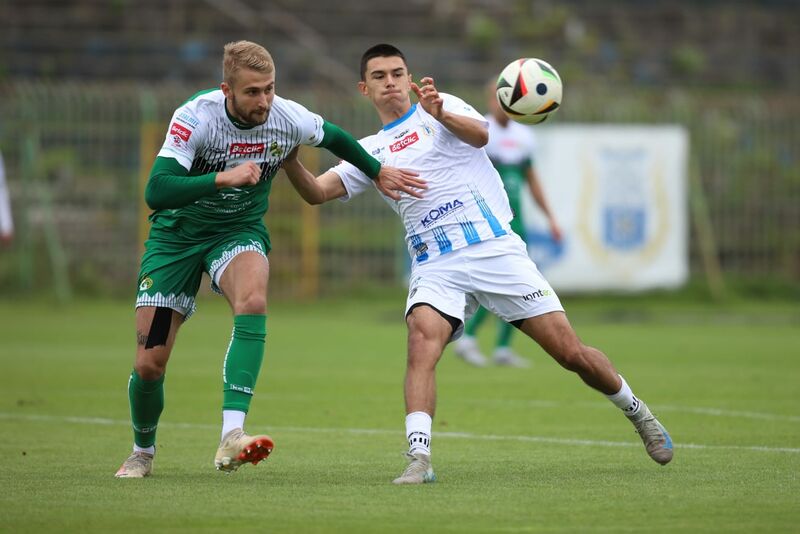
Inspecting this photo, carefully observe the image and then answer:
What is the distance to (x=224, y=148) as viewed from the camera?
25.2 ft

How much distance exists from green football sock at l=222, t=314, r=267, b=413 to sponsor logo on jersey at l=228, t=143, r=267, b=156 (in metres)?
0.91

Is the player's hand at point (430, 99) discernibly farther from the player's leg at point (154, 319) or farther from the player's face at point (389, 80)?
the player's leg at point (154, 319)

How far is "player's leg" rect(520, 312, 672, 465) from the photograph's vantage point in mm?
7855

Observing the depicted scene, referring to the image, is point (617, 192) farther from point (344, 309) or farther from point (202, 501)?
point (202, 501)

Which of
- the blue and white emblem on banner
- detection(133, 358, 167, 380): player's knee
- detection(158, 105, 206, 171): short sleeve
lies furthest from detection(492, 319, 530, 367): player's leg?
the blue and white emblem on banner

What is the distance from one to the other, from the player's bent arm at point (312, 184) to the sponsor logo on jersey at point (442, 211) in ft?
2.05

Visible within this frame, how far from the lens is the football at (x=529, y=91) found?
852 cm

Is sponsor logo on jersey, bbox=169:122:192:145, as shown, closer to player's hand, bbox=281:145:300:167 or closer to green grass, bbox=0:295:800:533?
player's hand, bbox=281:145:300:167

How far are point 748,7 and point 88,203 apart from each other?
18807mm

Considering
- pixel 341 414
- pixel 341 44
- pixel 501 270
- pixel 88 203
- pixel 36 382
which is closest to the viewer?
pixel 501 270

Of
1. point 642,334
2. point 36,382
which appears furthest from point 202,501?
point 642,334

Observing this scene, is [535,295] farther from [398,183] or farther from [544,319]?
[398,183]

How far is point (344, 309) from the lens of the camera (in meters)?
23.9

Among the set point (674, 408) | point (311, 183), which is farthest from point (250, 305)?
point (674, 408)
